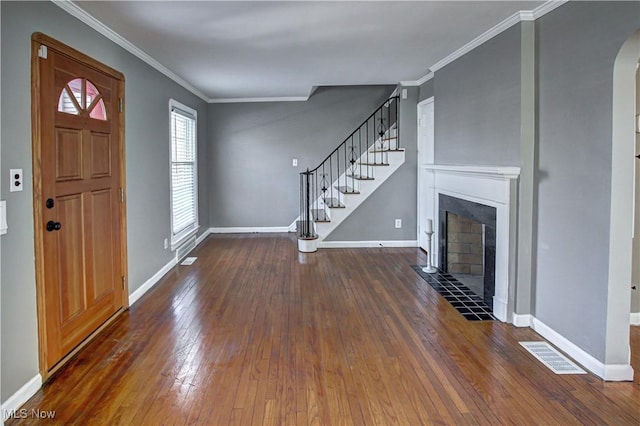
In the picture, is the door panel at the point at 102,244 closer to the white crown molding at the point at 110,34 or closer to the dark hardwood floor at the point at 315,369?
the dark hardwood floor at the point at 315,369

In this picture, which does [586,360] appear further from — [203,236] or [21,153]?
[203,236]

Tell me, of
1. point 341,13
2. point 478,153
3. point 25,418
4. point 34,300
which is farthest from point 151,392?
point 478,153

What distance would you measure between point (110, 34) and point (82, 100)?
81 cm

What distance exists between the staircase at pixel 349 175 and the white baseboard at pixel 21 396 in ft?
Result: 13.7

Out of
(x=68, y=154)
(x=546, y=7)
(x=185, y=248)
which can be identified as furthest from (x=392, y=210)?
(x=68, y=154)

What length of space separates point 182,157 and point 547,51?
466 cm

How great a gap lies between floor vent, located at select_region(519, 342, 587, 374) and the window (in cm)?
412

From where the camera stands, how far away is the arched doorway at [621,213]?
8.50ft

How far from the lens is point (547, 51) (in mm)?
3248

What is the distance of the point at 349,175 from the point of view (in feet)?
24.8

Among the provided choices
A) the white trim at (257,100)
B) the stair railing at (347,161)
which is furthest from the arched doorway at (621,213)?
the white trim at (257,100)

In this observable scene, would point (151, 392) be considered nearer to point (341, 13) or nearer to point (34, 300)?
point (34, 300)

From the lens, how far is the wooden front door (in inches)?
105

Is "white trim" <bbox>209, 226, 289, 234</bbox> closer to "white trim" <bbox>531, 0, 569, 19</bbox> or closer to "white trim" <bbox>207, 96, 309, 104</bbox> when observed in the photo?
"white trim" <bbox>207, 96, 309, 104</bbox>
